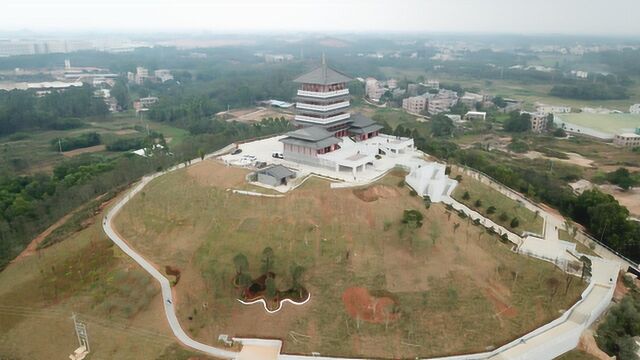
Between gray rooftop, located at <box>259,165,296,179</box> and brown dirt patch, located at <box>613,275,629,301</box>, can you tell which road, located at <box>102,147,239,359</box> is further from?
brown dirt patch, located at <box>613,275,629,301</box>

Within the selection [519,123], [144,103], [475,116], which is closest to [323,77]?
[519,123]

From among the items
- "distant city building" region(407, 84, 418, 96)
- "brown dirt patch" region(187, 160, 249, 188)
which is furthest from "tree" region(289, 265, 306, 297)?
"distant city building" region(407, 84, 418, 96)

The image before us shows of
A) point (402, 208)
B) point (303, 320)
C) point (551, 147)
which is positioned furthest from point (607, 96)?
point (303, 320)

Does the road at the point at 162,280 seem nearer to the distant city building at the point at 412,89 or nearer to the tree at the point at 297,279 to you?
the tree at the point at 297,279

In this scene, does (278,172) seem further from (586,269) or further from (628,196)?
(628,196)

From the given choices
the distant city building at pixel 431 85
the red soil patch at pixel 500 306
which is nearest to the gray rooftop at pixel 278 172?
the red soil patch at pixel 500 306

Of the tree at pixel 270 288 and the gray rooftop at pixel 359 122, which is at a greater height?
the gray rooftop at pixel 359 122

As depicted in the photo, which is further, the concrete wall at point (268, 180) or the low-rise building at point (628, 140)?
the low-rise building at point (628, 140)

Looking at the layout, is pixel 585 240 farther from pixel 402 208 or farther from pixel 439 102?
pixel 439 102
